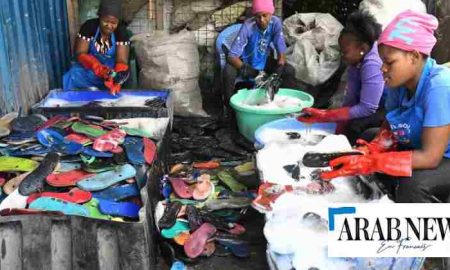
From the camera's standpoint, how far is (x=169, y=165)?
12.4 feet

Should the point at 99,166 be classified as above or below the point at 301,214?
below

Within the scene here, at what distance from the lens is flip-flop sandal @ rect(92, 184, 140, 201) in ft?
8.73

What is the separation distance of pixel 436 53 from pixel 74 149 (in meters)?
3.36

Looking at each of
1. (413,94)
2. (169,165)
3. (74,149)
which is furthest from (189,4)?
(413,94)

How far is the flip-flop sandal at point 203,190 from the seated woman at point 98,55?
1359 millimetres

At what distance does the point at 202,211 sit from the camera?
298 centimetres

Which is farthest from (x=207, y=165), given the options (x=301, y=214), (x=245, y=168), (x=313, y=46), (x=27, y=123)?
(x=313, y=46)

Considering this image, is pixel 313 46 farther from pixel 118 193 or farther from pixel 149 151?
pixel 118 193

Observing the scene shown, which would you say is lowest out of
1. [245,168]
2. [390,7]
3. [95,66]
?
[245,168]

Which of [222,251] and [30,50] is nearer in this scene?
[222,251]

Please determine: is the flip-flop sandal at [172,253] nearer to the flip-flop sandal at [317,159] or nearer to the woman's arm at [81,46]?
the flip-flop sandal at [317,159]

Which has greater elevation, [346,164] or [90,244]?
[346,164]

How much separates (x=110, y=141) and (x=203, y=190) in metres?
0.63

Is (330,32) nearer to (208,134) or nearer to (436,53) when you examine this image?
(436,53)
